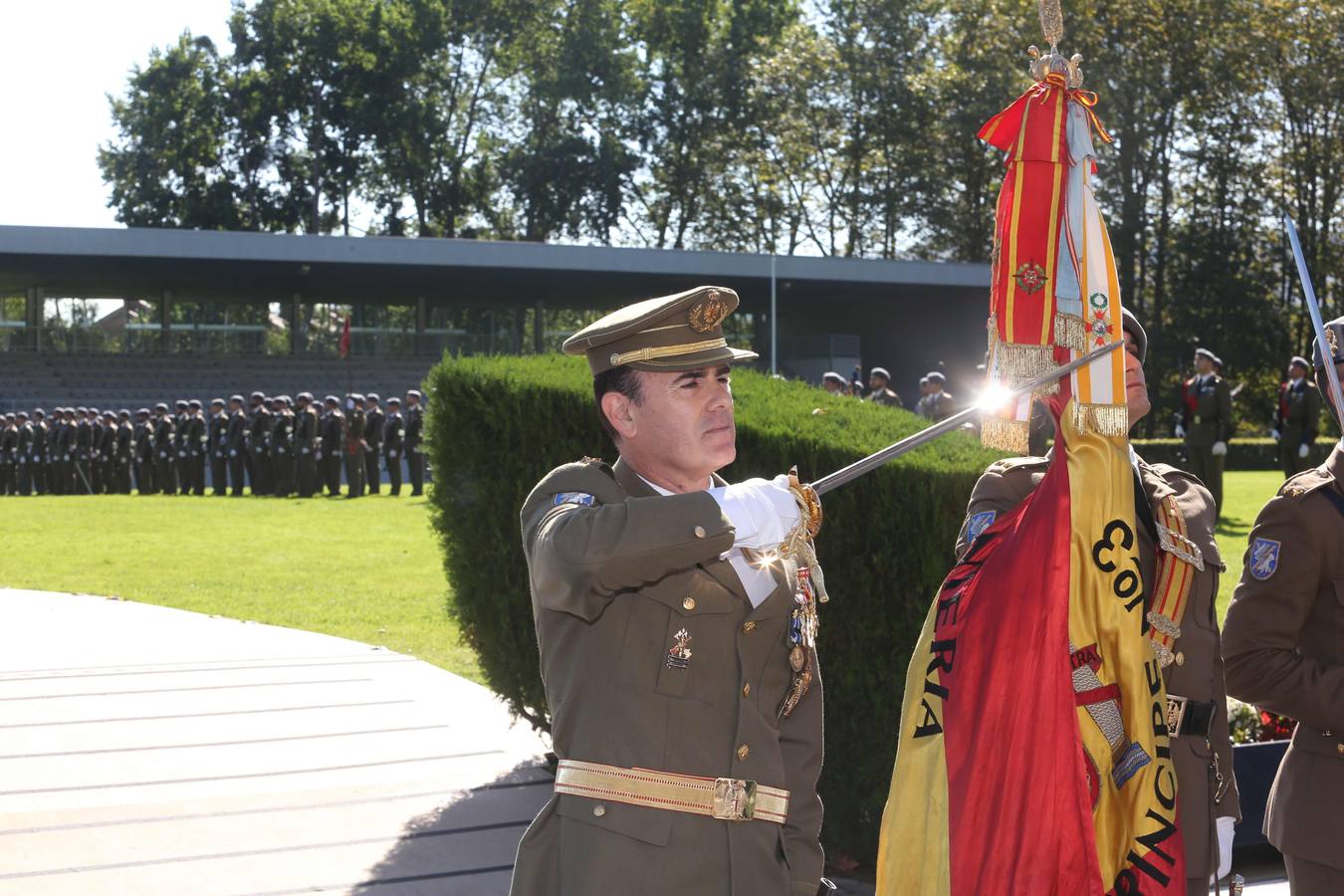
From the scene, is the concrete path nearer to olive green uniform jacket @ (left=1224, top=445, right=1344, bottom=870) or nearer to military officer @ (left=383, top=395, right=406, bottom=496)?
A: olive green uniform jacket @ (left=1224, top=445, right=1344, bottom=870)

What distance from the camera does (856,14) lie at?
49.6 meters

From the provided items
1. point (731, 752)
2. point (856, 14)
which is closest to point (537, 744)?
point (731, 752)

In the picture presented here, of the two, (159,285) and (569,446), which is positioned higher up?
(159,285)

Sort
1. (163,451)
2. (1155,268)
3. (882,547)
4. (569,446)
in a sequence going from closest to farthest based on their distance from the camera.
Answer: (882,547) → (569,446) → (163,451) → (1155,268)

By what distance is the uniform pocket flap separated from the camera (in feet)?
8.34

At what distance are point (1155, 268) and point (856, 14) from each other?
13.3 metres

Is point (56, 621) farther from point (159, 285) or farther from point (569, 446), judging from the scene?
point (159, 285)

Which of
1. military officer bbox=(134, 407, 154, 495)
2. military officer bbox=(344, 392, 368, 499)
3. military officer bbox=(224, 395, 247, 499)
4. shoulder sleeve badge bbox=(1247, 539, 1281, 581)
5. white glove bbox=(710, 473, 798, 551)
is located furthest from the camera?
military officer bbox=(134, 407, 154, 495)

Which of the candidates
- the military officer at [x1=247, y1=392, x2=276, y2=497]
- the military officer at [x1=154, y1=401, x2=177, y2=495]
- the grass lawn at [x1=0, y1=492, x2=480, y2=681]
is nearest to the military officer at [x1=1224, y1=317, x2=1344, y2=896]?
the grass lawn at [x1=0, y1=492, x2=480, y2=681]

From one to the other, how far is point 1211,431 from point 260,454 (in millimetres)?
16890

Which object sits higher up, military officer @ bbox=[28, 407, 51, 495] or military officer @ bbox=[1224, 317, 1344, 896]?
military officer @ bbox=[1224, 317, 1344, 896]

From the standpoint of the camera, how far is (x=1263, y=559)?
3367 mm

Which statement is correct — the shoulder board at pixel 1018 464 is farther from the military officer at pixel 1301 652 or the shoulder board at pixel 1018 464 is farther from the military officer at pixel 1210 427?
the military officer at pixel 1210 427

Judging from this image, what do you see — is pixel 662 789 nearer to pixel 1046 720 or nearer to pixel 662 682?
pixel 662 682
